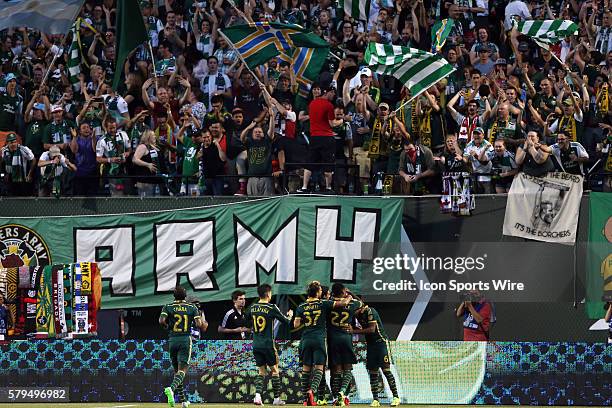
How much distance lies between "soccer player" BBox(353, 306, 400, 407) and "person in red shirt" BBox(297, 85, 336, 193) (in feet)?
12.4

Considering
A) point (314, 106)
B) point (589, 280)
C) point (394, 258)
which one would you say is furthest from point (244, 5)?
point (589, 280)

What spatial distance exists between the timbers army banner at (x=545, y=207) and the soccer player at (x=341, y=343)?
425cm

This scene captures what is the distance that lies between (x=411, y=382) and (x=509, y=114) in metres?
4.82

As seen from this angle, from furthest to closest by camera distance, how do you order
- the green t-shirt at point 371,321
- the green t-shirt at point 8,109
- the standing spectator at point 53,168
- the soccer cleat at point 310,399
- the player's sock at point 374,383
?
the green t-shirt at point 8,109, the standing spectator at point 53,168, the player's sock at point 374,383, the green t-shirt at point 371,321, the soccer cleat at point 310,399

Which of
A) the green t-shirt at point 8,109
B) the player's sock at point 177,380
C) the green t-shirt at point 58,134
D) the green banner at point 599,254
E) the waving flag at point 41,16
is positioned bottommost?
the player's sock at point 177,380

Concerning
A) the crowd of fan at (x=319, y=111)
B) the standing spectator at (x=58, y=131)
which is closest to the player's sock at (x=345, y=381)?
the crowd of fan at (x=319, y=111)

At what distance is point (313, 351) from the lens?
2130 cm

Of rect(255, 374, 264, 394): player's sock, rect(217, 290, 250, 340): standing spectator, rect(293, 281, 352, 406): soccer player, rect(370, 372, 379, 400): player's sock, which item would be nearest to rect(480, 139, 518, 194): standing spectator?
rect(293, 281, 352, 406): soccer player

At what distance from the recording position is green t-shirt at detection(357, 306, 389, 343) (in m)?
21.4

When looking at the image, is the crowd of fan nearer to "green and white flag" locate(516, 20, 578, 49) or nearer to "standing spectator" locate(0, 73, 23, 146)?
"standing spectator" locate(0, 73, 23, 146)

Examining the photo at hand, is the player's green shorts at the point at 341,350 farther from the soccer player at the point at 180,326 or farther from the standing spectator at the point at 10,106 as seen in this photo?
the standing spectator at the point at 10,106

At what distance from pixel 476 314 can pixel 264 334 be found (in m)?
4.39

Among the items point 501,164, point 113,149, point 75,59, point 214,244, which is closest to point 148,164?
point 113,149

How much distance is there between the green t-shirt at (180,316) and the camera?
21.0 m
